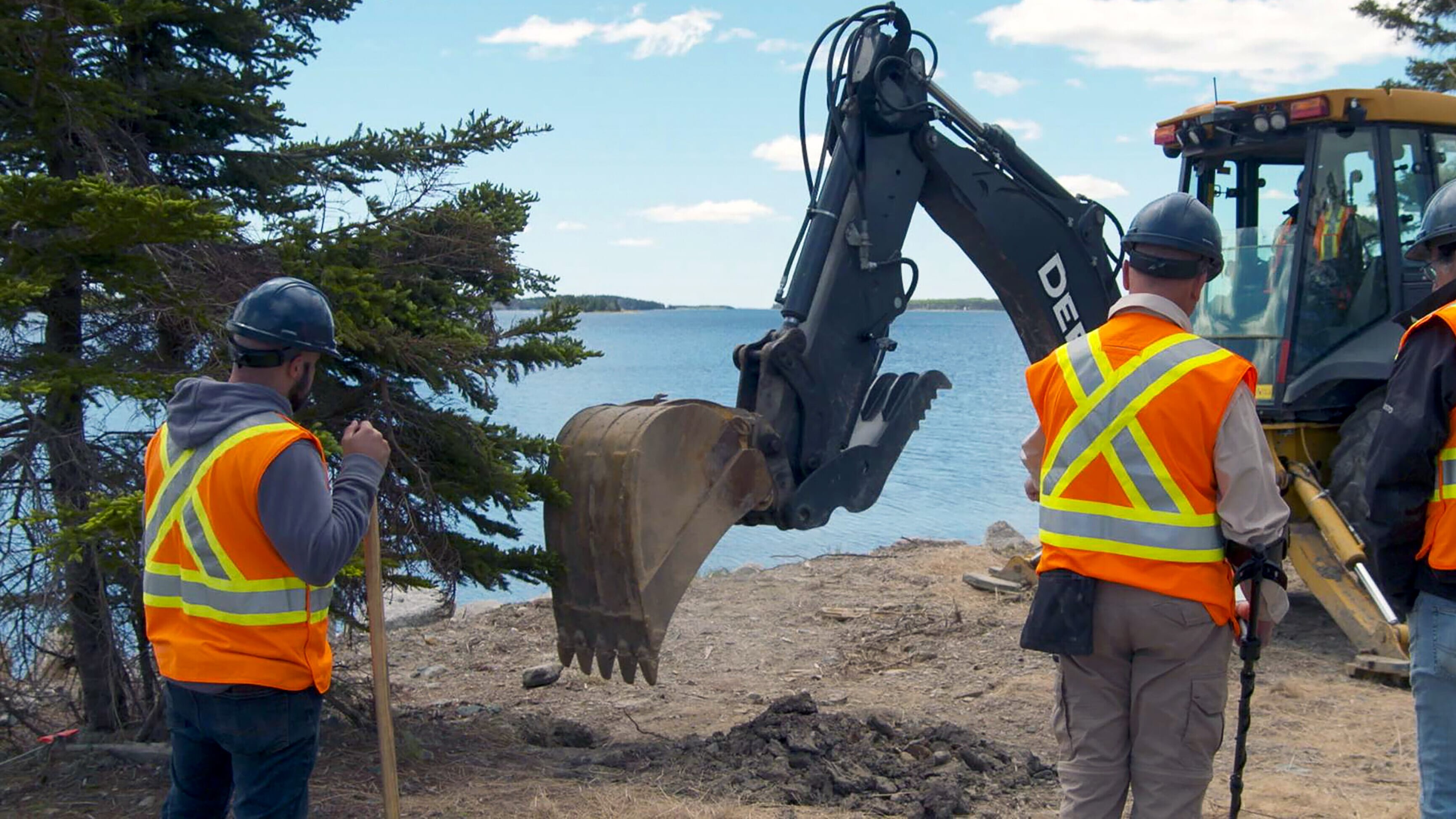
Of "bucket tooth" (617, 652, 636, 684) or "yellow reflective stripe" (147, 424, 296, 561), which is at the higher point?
"yellow reflective stripe" (147, 424, 296, 561)

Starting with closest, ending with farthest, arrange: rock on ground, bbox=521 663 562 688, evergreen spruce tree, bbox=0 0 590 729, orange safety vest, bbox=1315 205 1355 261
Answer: evergreen spruce tree, bbox=0 0 590 729, rock on ground, bbox=521 663 562 688, orange safety vest, bbox=1315 205 1355 261

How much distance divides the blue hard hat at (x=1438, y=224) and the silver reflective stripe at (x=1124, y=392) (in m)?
0.75

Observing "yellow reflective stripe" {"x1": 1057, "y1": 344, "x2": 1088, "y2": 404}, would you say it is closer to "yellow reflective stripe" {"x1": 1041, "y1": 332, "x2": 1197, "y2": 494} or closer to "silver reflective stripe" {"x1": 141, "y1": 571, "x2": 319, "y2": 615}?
"yellow reflective stripe" {"x1": 1041, "y1": 332, "x2": 1197, "y2": 494}

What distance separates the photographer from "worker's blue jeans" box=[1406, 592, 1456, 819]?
3387 millimetres

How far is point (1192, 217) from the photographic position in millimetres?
3514

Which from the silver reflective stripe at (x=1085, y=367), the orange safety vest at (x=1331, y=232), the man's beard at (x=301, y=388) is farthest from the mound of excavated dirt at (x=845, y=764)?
the orange safety vest at (x=1331, y=232)

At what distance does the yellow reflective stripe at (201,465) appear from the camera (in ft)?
10.4

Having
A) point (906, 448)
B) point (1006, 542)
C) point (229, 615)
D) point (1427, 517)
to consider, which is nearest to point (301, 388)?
point (229, 615)

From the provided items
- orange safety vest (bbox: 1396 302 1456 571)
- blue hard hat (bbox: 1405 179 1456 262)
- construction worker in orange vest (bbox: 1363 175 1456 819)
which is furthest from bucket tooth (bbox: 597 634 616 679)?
blue hard hat (bbox: 1405 179 1456 262)

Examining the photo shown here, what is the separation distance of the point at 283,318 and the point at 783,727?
3.17 metres

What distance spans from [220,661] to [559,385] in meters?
34.8

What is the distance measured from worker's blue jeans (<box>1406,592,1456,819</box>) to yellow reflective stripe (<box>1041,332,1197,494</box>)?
994 millimetres

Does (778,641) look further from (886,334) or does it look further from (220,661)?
(220,661)

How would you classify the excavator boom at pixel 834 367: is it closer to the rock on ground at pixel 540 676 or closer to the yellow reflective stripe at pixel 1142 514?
the rock on ground at pixel 540 676
